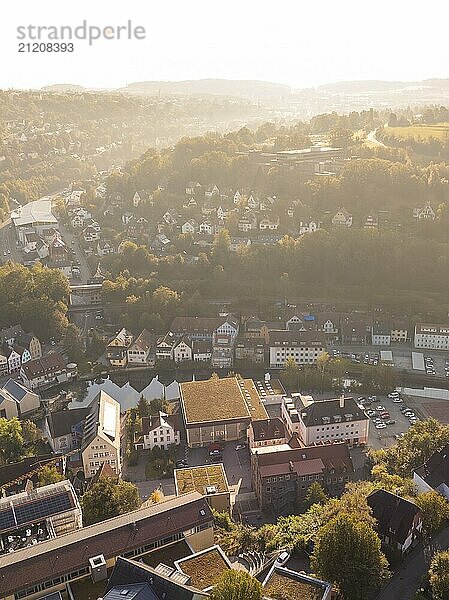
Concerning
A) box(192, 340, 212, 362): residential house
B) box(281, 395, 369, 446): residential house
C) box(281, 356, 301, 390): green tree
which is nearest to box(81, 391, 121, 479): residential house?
box(281, 395, 369, 446): residential house

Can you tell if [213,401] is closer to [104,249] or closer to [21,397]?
[21,397]

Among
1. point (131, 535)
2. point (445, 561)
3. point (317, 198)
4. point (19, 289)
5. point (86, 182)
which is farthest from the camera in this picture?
point (86, 182)

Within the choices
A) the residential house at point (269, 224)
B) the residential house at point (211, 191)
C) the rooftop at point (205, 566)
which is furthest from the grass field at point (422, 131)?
the rooftop at point (205, 566)

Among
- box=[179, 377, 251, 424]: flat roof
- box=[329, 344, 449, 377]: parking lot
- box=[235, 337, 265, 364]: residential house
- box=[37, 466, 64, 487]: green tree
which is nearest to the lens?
box=[37, 466, 64, 487]: green tree

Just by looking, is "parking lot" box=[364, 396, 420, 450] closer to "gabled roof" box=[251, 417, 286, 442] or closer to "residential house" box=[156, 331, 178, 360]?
"gabled roof" box=[251, 417, 286, 442]

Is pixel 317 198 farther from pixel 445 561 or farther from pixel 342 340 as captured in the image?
pixel 445 561

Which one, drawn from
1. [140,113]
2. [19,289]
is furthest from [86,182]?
[19,289]

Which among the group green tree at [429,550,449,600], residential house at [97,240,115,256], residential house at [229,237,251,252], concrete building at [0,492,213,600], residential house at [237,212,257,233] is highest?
residential house at [237,212,257,233]
